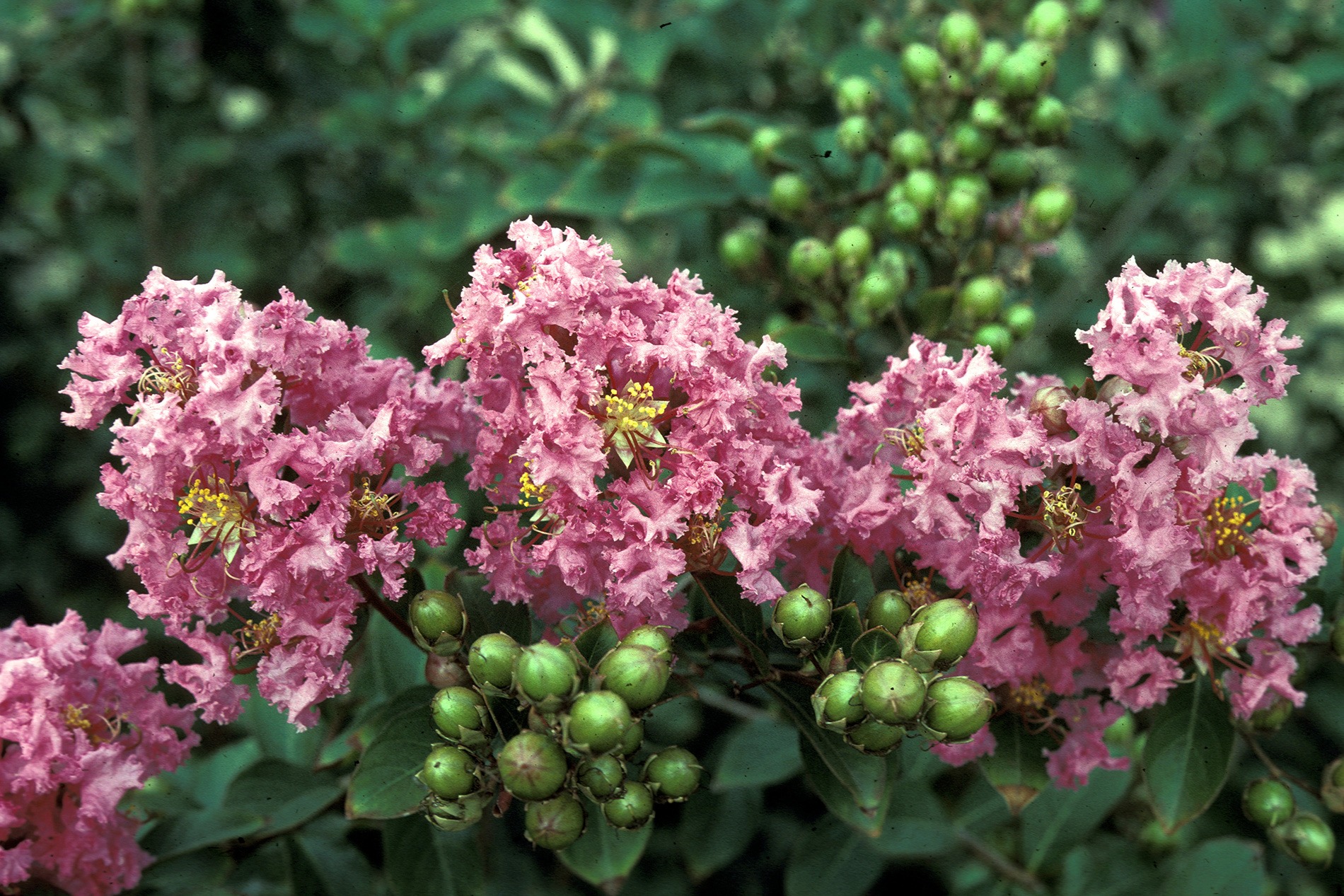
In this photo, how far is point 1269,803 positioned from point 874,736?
781mm

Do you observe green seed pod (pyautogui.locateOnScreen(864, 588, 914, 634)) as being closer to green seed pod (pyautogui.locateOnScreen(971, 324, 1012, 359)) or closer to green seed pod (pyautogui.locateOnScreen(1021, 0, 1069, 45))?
green seed pod (pyautogui.locateOnScreen(971, 324, 1012, 359))

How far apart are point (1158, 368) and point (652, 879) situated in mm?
1495

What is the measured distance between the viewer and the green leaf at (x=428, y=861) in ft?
5.12

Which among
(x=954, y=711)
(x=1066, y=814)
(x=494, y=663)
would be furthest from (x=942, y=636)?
(x=1066, y=814)

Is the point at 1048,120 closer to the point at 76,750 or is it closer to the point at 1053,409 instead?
the point at 1053,409

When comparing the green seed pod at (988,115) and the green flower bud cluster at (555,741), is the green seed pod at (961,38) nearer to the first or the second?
the green seed pod at (988,115)

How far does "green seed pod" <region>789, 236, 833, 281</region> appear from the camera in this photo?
6.37 ft

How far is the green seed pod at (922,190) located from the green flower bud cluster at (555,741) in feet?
3.18

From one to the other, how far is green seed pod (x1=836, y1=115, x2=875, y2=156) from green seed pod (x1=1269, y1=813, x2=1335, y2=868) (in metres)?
1.30

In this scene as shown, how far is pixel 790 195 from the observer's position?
79.9 inches

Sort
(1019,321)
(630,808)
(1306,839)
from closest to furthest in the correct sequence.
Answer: (630,808)
(1306,839)
(1019,321)

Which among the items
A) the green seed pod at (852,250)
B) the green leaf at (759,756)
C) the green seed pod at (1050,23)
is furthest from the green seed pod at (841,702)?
the green seed pod at (1050,23)

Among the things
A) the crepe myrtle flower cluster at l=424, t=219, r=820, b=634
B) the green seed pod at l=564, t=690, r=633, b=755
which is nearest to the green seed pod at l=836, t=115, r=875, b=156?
the crepe myrtle flower cluster at l=424, t=219, r=820, b=634

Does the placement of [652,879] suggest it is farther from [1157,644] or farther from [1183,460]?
[1183,460]
